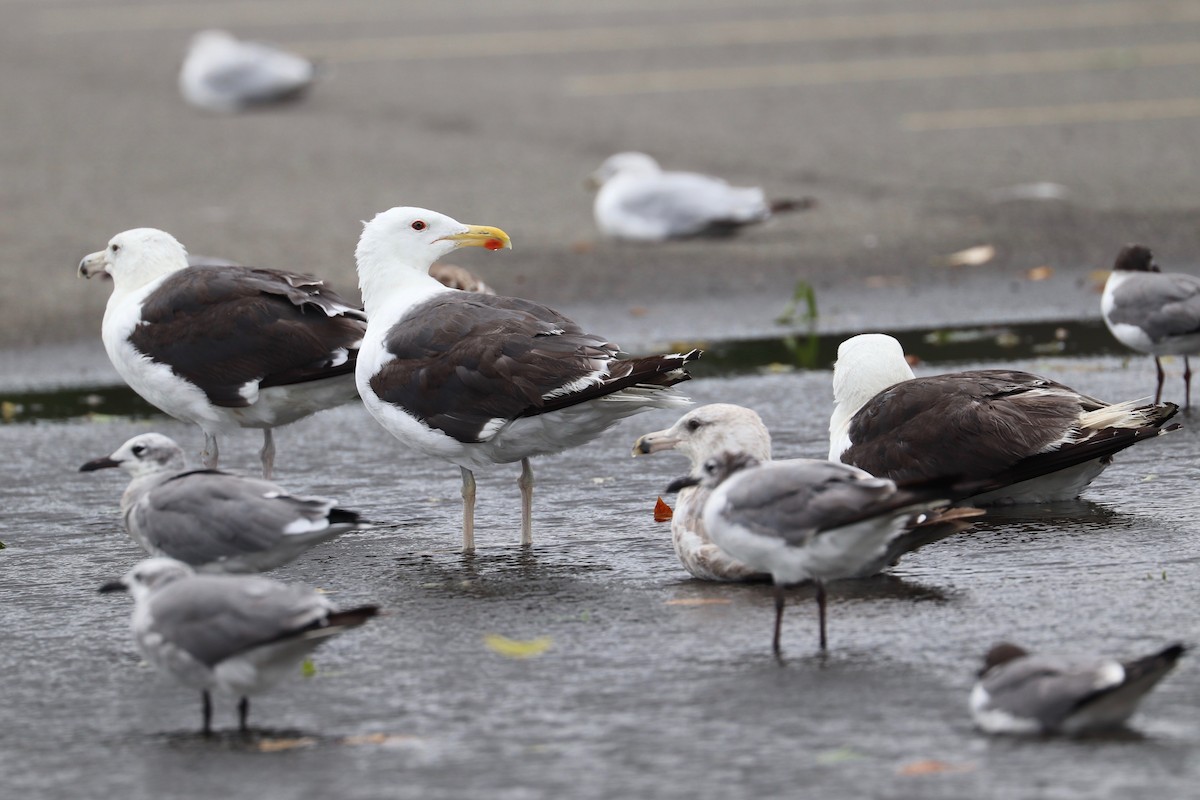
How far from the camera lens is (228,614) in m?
4.84

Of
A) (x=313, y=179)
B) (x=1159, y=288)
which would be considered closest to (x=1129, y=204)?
(x=1159, y=288)

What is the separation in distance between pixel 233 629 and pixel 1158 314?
210 inches

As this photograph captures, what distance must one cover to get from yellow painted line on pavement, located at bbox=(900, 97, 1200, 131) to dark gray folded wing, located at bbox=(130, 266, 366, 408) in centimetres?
1041

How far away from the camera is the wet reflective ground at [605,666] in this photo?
14.8 ft

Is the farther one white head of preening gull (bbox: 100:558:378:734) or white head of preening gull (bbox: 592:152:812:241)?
white head of preening gull (bbox: 592:152:812:241)

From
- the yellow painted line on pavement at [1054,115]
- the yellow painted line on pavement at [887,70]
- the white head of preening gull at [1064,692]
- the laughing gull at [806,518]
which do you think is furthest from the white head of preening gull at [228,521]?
the yellow painted line on pavement at [887,70]

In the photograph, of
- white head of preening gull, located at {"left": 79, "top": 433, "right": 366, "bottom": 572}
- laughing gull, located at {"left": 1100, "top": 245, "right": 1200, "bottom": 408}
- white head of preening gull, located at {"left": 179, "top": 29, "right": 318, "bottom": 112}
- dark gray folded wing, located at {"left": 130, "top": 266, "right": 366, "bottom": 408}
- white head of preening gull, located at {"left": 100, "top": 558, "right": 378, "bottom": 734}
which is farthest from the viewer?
white head of preening gull, located at {"left": 179, "top": 29, "right": 318, "bottom": 112}

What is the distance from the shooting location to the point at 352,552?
699 centimetres

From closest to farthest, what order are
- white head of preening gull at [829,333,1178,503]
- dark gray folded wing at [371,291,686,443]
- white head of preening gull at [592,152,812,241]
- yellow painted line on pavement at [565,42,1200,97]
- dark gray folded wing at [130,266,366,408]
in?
dark gray folded wing at [371,291,686,443]
white head of preening gull at [829,333,1178,503]
dark gray folded wing at [130,266,366,408]
white head of preening gull at [592,152,812,241]
yellow painted line on pavement at [565,42,1200,97]

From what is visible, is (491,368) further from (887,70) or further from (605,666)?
(887,70)

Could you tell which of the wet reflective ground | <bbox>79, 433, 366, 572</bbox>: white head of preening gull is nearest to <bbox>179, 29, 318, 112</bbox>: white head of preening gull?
the wet reflective ground

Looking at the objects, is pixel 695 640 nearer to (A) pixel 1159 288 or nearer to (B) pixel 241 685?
(B) pixel 241 685

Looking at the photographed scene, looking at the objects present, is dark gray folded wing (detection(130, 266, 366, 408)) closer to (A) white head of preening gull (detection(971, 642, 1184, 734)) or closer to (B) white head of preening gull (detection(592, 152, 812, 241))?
(A) white head of preening gull (detection(971, 642, 1184, 734))

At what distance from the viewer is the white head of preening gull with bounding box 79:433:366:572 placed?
572 centimetres
